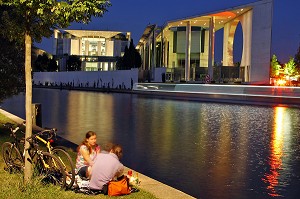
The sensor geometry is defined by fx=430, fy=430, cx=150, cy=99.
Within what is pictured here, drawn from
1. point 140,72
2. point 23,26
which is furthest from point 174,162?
point 140,72

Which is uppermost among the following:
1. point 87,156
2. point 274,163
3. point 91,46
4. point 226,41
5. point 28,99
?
point 91,46

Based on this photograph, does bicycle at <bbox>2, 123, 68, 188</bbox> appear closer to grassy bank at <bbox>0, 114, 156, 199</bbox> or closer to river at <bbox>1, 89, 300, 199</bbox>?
grassy bank at <bbox>0, 114, 156, 199</bbox>

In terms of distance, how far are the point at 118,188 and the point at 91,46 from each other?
136 meters

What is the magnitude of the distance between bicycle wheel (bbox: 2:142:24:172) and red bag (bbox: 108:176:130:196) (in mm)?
1912

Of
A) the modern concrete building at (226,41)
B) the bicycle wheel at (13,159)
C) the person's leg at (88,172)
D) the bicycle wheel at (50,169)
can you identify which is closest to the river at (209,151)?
the person's leg at (88,172)

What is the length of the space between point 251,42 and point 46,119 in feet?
134

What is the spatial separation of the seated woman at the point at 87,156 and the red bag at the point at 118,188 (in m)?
0.65

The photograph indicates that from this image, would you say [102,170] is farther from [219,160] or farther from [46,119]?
[46,119]

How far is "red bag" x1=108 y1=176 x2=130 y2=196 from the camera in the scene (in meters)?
6.10

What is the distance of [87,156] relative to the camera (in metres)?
6.75

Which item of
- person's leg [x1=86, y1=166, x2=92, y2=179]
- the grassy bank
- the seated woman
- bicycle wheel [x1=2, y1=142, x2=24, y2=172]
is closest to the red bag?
the grassy bank

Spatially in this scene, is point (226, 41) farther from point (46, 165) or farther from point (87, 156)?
point (46, 165)

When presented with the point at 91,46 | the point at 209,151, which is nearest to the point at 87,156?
the point at 209,151

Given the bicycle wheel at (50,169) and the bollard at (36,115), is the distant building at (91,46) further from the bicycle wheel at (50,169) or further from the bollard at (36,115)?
the bicycle wheel at (50,169)
